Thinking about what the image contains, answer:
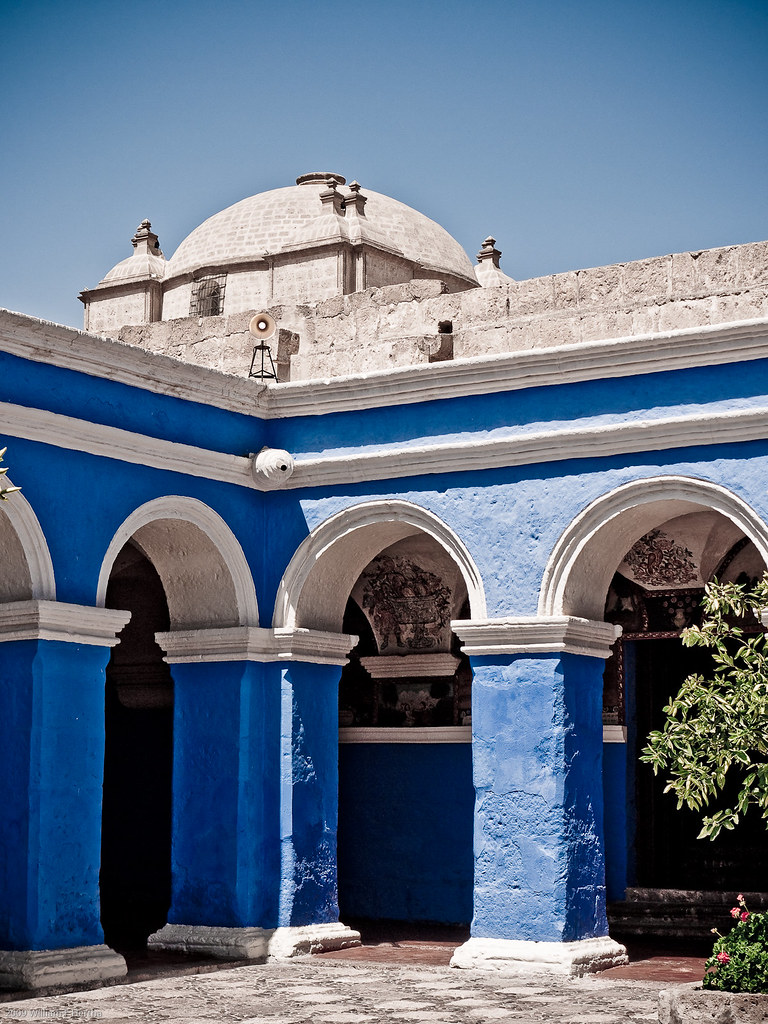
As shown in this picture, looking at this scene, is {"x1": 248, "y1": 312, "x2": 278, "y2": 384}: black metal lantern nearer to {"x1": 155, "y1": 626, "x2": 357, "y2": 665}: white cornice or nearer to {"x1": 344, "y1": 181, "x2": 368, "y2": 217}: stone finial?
{"x1": 155, "y1": 626, "x2": 357, "y2": 665}: white cornice

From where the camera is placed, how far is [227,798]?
36.1ft

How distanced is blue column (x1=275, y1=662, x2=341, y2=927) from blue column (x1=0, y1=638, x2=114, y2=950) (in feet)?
5.28

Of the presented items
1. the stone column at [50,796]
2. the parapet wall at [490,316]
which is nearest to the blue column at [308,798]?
the stone column at [50,796]

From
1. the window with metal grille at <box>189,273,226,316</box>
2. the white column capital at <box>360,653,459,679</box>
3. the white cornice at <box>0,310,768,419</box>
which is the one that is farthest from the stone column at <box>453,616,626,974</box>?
the window with metal grille at <box>189,273,226,316</box>

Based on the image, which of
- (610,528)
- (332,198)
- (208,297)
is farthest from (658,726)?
(208,297)

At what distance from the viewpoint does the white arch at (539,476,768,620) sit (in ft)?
32.5

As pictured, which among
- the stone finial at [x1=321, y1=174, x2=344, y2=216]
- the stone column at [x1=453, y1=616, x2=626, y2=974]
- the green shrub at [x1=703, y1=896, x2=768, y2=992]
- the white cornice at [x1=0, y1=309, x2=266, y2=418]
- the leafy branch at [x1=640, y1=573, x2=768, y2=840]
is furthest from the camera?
the stone finial at [x1=321, y1=174, x2=344, y2=216]

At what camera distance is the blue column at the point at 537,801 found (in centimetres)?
1005

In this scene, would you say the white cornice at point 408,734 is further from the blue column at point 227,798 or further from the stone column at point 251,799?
the blue column at point 227,798

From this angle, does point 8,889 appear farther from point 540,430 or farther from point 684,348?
point 684,348

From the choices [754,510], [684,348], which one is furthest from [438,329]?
[754,510]

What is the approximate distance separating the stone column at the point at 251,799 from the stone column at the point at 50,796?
4.15 feet

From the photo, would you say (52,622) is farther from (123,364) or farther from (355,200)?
(355,200)

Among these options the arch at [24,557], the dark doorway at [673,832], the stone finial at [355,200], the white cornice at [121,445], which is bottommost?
the dark doorway at [673,832]
